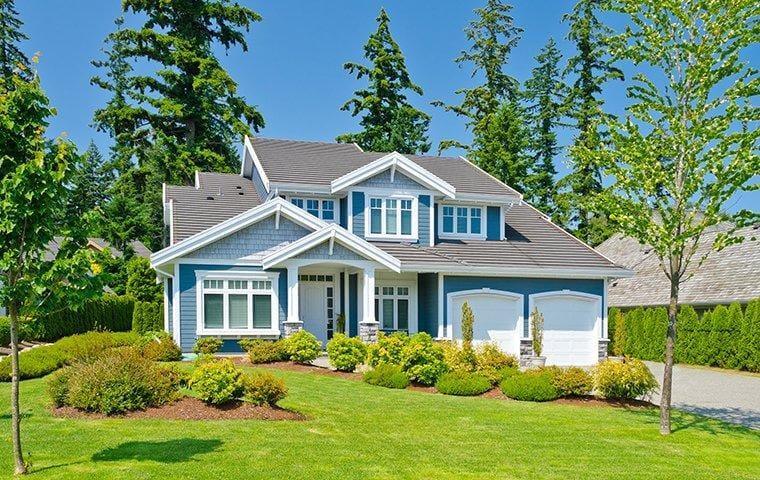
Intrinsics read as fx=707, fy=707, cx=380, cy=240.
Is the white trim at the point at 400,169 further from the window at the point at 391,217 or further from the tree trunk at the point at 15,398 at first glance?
the tree trunk at the point at 15,398

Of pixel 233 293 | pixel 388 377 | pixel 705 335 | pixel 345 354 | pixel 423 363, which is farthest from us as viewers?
pixel 705 335

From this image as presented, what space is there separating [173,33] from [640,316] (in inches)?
1105

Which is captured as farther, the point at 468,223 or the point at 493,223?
the point at 493,223

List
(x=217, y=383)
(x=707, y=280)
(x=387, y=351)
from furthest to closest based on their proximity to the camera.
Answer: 1. (x=707, y=280)
2. (x=387, y=351)
3. (x=217, y=383)

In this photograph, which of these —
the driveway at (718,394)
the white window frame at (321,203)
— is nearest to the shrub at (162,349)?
the white window frame at (321,203)

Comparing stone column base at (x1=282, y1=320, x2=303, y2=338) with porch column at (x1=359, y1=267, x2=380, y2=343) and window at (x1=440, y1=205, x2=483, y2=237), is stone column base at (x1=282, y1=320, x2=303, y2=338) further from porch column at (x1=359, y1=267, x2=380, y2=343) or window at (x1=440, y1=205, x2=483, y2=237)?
window at (x1=440, y1=205, x2=483, y2=237)

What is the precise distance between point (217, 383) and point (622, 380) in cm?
872

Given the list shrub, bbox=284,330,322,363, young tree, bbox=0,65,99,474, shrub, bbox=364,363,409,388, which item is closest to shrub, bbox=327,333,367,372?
shrub, bbox=284,330,322,363

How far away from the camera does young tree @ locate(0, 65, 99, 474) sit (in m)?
7.79

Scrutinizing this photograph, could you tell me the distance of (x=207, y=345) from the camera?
2066 centimetres

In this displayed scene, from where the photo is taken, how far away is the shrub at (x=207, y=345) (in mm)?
20516

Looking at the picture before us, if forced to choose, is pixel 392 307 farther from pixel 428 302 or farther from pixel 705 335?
pixel 705 335

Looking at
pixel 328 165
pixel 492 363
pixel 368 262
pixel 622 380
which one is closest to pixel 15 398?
pixel 492 363

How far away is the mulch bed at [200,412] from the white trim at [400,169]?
1303 centimetres
